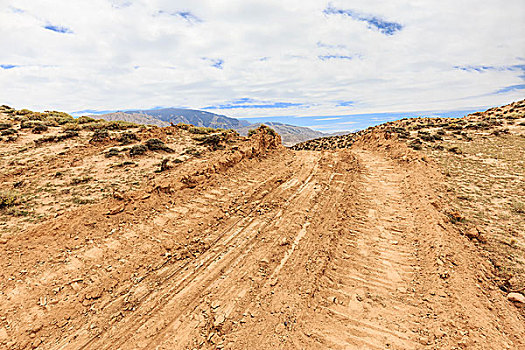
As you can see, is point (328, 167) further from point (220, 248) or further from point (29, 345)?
point (29, 345)

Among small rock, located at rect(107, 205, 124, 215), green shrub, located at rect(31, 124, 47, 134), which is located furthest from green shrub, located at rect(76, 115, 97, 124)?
small rock, located at rect(107, 205, 124, 215)

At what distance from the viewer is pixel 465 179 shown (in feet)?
31.9

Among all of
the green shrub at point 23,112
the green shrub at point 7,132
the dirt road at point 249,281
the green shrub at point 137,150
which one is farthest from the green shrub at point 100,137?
the green shrub at point 23,112

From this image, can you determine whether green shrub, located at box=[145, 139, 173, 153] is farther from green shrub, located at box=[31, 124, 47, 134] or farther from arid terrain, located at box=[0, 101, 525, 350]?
green shrub, located at box=[31, 124, 47, 134]

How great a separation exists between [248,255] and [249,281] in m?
0.83

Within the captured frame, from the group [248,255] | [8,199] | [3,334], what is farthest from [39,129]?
[248,255]

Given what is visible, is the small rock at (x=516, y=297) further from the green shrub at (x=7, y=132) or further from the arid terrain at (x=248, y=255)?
the green shrub at (x=7, y=132)

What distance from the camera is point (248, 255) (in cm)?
557

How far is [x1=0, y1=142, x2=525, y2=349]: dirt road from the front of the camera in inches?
146

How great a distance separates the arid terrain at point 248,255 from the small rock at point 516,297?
2cm

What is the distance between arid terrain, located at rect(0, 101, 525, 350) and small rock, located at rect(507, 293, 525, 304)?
2 cm

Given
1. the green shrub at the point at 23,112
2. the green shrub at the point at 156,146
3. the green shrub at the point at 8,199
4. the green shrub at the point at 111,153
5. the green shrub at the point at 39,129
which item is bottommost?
the green shrub at the point at 8,199

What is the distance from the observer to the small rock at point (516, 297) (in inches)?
164

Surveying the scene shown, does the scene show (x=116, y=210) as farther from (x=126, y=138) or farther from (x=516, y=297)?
(x=516, y=297)
